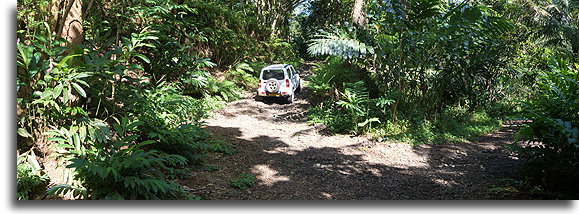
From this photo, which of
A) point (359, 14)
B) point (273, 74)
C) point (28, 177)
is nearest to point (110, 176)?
point (28, 177)

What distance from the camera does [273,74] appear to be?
997 cm

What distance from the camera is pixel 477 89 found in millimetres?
6723

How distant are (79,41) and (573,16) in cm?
551

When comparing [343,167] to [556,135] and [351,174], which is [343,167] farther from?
[556,135]

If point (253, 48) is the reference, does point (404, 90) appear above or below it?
below

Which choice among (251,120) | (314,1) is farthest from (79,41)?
(314,1)

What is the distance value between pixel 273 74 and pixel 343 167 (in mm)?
5739

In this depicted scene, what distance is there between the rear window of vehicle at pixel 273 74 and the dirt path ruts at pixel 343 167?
8.45 feet

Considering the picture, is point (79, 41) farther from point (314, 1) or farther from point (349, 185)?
point (314, 1)

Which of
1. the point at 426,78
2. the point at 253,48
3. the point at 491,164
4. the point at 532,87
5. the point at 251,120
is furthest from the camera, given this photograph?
the point at 253,48

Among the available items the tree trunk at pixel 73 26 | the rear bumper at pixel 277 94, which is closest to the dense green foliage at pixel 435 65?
the rear bumper at pixel 277 94

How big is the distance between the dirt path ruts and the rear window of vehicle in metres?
2.58

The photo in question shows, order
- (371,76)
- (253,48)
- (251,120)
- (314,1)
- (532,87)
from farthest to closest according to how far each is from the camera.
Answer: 1. (314,1)
2. (253,48)
3. (251,120)
4. (371,76)
5. (532,87)

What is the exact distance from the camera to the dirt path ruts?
334 centimetres
